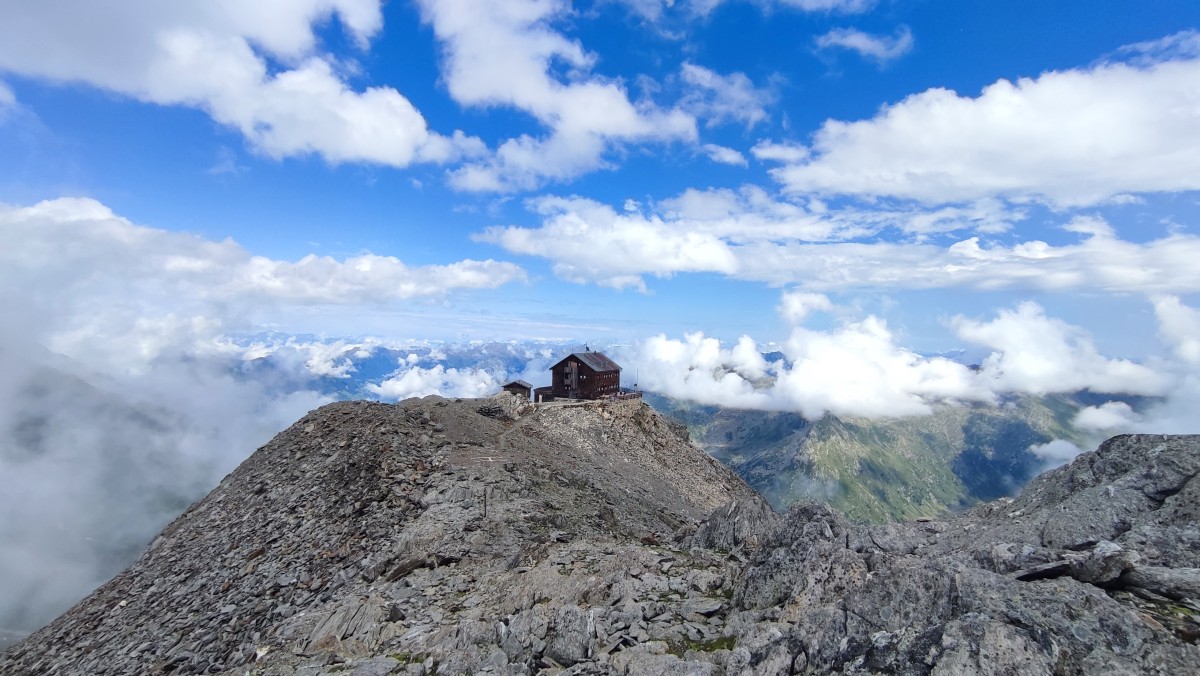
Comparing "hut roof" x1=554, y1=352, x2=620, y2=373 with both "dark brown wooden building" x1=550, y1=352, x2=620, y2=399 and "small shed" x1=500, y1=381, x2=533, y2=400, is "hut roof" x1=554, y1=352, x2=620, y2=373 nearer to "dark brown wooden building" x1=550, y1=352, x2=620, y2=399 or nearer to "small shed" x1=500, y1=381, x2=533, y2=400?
"dark brown wooden building" x1=550, y1=352, x2=620, y2=399

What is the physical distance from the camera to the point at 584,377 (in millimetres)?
76312

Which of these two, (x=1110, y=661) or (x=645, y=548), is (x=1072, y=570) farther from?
(x=645, y=548)

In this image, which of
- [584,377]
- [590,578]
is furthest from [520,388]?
[590,578]

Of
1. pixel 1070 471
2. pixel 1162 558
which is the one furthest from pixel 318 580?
pixel 1070 471

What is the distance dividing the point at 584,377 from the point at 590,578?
190 feet

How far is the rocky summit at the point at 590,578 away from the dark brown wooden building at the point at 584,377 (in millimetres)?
38817

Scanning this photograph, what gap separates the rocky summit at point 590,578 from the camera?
9.44 m

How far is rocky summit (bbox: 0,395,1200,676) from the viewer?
944cm

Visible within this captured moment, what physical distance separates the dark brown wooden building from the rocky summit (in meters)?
38.8

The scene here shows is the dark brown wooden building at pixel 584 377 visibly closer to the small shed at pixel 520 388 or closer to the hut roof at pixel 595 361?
the hut roof at pixel 595 361

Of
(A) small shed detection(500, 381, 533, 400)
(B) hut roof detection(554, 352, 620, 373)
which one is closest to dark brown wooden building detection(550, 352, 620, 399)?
(B) hut roof detection(554, 352, 620, 373)

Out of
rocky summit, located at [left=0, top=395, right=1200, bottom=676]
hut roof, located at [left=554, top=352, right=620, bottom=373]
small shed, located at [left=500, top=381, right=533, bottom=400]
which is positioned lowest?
rocky summit, located at [left=0, top=395, right=1200, bottom=676]

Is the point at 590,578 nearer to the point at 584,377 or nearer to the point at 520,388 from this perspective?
the point at 520,388

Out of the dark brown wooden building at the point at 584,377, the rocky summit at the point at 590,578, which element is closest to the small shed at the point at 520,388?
the dark brown wooden building at the point at 584,377
